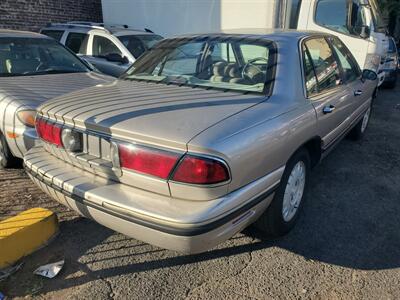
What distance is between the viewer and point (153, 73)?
340 cm

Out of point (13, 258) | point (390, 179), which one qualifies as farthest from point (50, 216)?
point (390, 179)

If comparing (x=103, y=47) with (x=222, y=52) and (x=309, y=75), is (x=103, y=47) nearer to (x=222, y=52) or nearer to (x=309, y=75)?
(x=222, y=52)

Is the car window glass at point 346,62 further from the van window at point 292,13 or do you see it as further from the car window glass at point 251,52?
the van window at point 292,13

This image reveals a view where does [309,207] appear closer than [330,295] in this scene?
No

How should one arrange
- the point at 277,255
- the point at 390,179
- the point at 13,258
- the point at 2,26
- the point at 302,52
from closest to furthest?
the point at 13,258 < the point at 277,255 < the point at 302,52 < the point at 390,179 < the point at 2,26

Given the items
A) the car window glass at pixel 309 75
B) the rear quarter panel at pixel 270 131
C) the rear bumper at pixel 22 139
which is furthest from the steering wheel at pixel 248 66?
the rear bumper at pixel 22 139

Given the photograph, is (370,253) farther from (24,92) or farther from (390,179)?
(24,92)

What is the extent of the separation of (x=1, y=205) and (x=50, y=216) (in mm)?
869

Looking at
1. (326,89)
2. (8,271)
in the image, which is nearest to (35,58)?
(8,271)

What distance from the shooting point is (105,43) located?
6.99 metres

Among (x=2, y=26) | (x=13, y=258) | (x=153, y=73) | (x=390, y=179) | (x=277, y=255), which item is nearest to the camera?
(x=13, y=258)

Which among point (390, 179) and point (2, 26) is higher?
point (2, 26)

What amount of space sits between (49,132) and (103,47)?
15.5ft

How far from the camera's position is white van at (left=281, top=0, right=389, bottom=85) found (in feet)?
23.4
